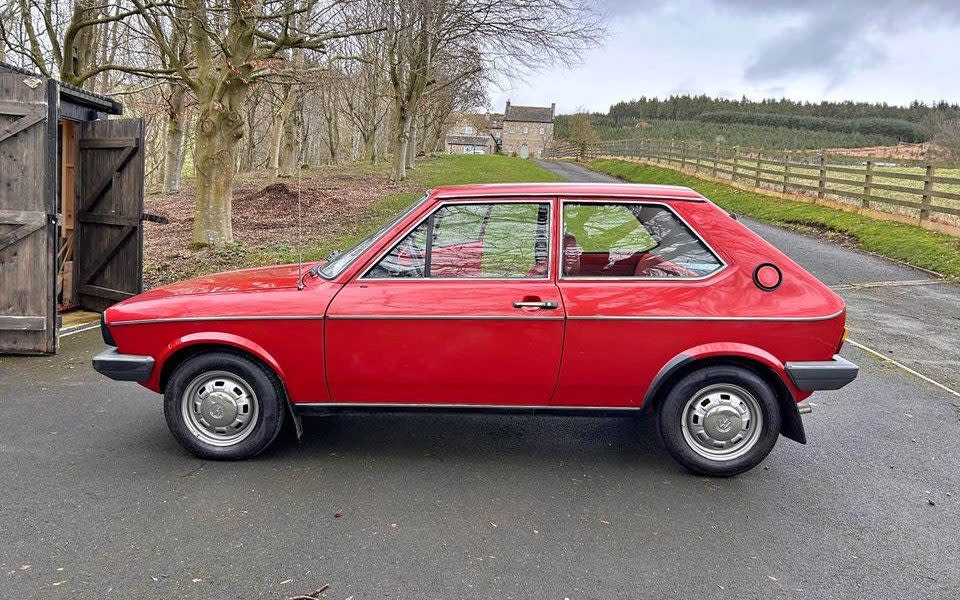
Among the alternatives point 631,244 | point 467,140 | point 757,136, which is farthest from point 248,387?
point 467,140

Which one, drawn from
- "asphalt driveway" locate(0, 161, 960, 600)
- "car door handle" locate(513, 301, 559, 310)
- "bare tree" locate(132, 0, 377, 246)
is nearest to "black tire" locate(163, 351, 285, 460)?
"asphalt driveway" locate(0, 161, 960, 600)

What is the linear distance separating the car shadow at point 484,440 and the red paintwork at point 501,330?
351 mm

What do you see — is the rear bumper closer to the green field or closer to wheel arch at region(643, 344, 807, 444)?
wheel arch at region(643, 344, 807, 444)

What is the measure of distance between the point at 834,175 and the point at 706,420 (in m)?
20.1

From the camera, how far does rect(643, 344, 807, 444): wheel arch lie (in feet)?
13.3

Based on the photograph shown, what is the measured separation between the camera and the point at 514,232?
14.1ft

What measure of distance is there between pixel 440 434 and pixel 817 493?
2.43m

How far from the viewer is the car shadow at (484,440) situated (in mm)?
4492

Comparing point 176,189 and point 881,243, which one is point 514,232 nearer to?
point 881,243

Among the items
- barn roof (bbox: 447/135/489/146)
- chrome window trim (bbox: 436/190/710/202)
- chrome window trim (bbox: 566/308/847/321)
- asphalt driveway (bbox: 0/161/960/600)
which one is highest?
barn roof (bbox: 447/135/489/146)

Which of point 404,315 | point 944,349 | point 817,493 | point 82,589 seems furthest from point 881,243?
point 82,589

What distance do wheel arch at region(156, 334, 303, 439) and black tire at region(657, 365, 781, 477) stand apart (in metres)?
2.31

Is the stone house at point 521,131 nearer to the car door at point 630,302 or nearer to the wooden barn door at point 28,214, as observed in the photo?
the wooden barn door at point 28,214

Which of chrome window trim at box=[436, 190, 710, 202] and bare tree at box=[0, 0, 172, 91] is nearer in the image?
chrome window trim at box=[436, 190, 710, 202]
